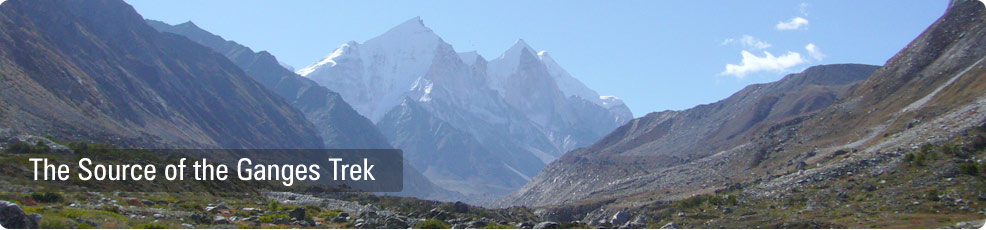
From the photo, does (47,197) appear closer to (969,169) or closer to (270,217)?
(270,217)

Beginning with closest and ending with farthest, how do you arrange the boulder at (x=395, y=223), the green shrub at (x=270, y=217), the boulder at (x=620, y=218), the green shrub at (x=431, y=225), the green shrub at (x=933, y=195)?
the green shrub at (x=270, y=217), the green shrub at (x=431, y=225), the boulder at (x=395, y=223), the green shrub at (x=933, y=195), the boulder at (x=620, y=218)

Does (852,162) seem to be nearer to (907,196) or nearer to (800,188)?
(800,188)

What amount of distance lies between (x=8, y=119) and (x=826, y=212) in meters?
146

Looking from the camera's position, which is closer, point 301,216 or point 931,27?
point 301,216

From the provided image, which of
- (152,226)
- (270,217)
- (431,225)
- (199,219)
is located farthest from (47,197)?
(431,225)

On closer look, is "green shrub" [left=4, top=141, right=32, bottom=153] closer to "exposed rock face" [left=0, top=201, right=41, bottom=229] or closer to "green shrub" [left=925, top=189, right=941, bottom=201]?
"exposed rock face" [left=0, top=201, right=41, bottom=229]

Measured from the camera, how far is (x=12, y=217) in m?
30.7

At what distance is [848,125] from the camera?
503 feet

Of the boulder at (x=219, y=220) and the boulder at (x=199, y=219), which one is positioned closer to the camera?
the boulder at (x=199, y=219)

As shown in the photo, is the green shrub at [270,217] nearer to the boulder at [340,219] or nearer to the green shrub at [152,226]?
the boulder at [340,219]

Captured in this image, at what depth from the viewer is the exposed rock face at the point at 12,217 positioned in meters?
30.2

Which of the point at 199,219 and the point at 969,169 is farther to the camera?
the point at 969,169

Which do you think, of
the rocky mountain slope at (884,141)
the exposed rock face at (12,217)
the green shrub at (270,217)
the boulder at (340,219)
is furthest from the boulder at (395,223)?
the rocky mountain slope at (884,141)

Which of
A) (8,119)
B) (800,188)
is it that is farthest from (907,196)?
(8,119)
